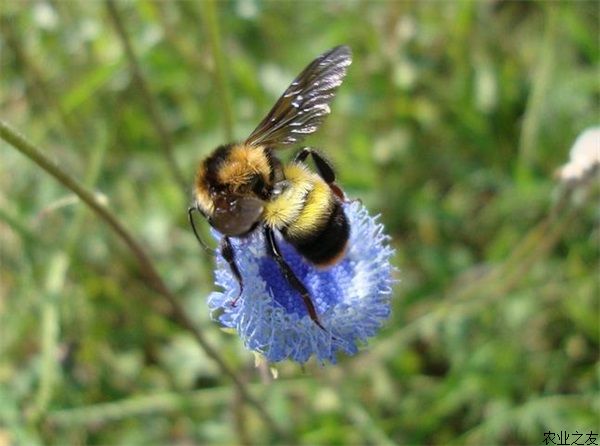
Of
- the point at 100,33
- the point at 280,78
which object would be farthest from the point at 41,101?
the point at 280,78

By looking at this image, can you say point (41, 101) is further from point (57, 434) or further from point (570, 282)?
point (570, 282)

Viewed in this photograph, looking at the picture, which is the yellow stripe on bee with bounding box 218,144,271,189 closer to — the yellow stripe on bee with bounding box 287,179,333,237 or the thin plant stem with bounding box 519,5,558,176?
the yellow stripe on bee with bounding box 287,179,333,237

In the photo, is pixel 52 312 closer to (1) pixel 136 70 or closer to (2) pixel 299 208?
(1) pixel 136 70

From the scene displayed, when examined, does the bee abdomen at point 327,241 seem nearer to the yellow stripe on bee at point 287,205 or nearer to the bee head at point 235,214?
the yellow stripe on bee at point 287,205

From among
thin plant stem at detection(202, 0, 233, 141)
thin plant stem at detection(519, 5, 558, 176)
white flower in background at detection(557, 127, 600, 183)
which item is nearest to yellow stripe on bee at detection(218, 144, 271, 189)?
thin plant stem at detection(202, 0, 233, 141)

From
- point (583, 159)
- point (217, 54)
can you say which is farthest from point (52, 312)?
point (583, 159)
